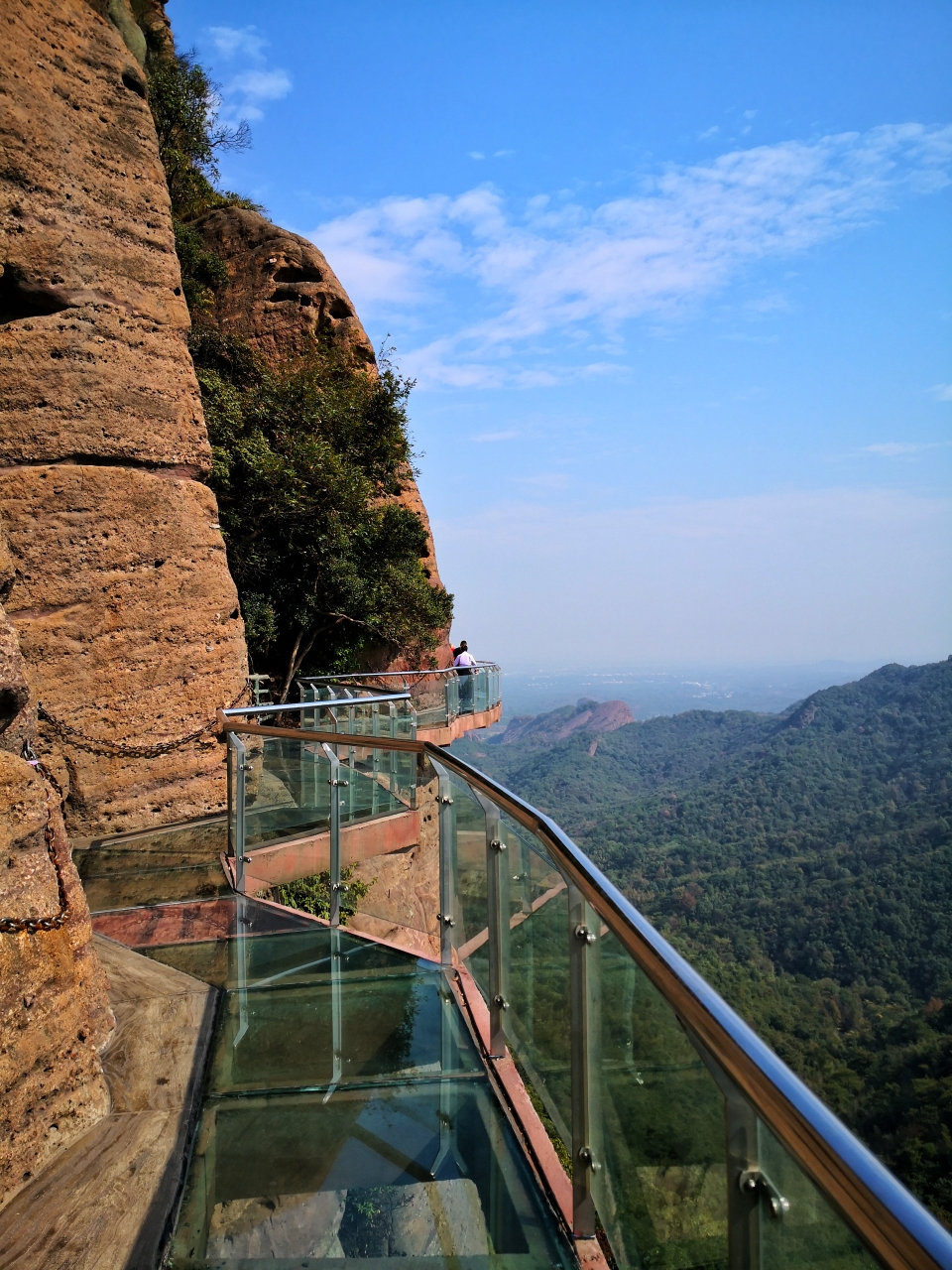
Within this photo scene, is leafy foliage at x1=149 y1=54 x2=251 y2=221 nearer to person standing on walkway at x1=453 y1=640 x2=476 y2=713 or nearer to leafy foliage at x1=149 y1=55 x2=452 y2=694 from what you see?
leafy foliage at x1=149 y1=55 x2=452 y2=694

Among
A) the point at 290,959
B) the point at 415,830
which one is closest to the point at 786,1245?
the point at 290,959

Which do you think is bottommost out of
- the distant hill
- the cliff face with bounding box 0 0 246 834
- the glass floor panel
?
the distant hill

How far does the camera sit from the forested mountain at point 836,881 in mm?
23891

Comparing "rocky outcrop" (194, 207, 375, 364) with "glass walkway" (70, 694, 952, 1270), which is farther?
"rocky outcrop" (194, 207, 375, 364)

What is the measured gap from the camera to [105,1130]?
2748mm

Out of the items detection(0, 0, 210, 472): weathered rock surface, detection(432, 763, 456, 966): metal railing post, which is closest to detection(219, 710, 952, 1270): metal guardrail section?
detection(432, 763, 456, 966): metal railing post

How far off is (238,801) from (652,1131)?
4968mm

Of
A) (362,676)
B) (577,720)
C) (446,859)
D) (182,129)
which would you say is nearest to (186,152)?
(182,129)

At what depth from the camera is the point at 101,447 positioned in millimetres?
8445

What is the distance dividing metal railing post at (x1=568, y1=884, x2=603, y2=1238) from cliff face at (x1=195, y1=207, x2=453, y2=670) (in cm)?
2045

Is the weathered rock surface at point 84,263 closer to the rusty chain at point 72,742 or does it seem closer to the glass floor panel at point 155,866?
the rusty chain at point 72,742

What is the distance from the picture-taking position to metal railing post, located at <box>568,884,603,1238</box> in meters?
1.99

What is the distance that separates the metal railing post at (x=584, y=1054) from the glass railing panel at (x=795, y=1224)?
87 centimetres

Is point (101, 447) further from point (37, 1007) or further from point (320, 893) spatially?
point (37, 1007)
